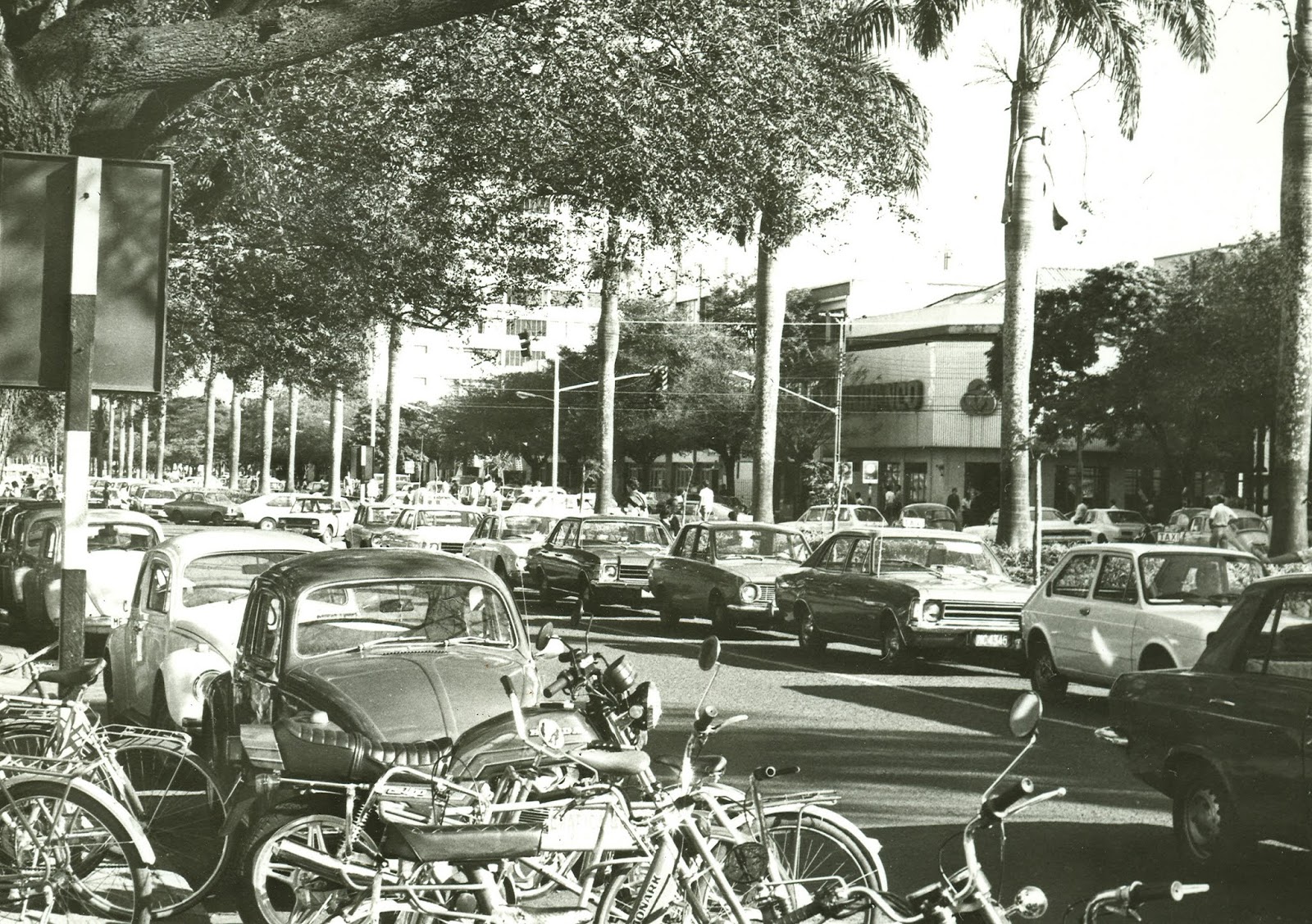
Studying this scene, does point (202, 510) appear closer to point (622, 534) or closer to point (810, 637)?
point (622, 534)

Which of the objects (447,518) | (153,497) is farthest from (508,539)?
(153,497)

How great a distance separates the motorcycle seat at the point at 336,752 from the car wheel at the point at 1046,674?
29.7ft

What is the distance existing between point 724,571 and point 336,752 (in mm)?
14158

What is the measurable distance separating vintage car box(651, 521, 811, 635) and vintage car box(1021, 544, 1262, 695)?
605 cm

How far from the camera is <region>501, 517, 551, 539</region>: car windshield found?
96.8 feet

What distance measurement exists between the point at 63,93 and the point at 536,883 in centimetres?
595

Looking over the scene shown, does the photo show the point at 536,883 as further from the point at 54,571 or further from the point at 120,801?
the point at 54,571

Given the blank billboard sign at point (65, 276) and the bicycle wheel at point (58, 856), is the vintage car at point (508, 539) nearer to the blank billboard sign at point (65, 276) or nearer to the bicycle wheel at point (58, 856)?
the blank billboard sign at point (65, 276)

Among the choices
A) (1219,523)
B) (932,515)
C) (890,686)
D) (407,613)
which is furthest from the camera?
(932,515)

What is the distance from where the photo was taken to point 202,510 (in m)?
55.0

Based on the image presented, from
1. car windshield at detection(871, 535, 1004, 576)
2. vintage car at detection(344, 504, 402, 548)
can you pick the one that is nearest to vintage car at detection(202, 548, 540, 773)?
car windshield at detection(871, 535, 1004, 576)

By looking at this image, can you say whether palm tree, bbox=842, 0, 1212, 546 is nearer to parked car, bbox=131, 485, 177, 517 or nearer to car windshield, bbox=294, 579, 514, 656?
car windshield, bbox=294, 579, 514, 656

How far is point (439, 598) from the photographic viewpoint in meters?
8.42

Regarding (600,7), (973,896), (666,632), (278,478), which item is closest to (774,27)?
(600,7)
